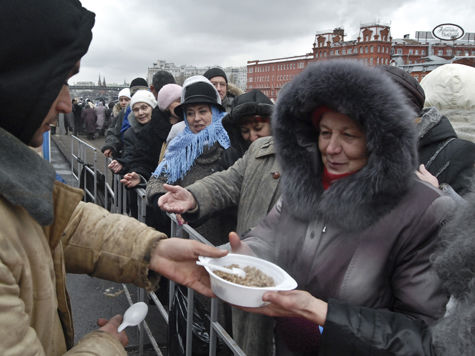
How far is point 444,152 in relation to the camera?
2.31 metres

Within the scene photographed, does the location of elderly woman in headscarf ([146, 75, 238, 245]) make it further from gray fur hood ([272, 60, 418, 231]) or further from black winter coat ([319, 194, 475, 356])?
black winter coat ([319, 194, 475, 356])

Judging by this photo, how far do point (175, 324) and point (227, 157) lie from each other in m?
1.43

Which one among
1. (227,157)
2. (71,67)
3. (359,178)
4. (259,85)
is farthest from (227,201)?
(259,85)

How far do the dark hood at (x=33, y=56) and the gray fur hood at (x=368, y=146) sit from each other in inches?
41.8

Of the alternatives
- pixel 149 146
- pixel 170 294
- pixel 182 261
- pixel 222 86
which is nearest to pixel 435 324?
pixel 182 261

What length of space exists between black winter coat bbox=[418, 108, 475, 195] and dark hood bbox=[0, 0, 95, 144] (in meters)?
2.06

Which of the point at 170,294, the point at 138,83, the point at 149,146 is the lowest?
the point at 170,294

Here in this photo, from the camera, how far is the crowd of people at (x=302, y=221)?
1.05m

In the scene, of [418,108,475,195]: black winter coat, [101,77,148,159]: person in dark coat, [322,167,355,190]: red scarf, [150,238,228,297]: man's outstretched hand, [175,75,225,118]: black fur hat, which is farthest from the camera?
[101,77,148,159]: person in dark coat

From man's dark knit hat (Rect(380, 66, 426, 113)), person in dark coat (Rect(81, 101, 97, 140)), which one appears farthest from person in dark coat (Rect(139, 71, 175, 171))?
person in dark coat (Rect(81, 101, 97, 140))

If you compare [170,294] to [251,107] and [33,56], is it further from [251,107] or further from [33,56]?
[33,56]

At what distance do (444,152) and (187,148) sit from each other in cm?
207

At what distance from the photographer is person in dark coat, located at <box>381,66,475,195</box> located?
2262 mm

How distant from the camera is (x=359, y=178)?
1.61 m
